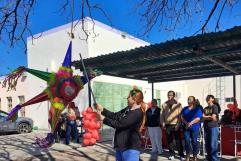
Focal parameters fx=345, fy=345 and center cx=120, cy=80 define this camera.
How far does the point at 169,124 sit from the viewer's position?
31.9ft

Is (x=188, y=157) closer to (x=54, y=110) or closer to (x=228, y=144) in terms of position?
(x=228, y=144)

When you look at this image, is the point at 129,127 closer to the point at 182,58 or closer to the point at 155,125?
the point at 155,125

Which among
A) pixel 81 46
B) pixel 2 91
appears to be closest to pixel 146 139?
pixel 81 46

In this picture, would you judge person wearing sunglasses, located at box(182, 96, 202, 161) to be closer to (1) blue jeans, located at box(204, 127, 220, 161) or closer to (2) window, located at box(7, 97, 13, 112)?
(1) blue jeans, located at box(204, 127, 220, 161)

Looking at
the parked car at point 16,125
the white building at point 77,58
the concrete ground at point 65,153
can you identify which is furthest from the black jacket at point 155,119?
the parked car at point 16,125

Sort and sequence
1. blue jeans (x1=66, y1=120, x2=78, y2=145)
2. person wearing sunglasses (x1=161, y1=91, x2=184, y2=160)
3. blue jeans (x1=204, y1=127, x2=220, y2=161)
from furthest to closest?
blue jeans (x1=66, y1=120, x2=78, y2=145) < person wearing sunglasses (x1=161, y1=91, x2=184, y2=160) < blue jeans (x1=204, y1=127, x2=220, y2=161)

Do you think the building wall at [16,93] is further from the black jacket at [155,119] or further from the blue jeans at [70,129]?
the black jacket at [155,119]

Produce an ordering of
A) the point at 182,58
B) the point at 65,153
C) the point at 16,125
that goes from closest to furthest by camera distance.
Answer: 1. the point at 182,58
2. the point at 65,153
3. the point at 16,125

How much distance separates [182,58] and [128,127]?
5.30 m

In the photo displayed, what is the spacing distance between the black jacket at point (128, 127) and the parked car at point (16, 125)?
590 inches

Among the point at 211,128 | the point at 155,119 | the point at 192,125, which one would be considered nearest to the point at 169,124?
the point at 155,119

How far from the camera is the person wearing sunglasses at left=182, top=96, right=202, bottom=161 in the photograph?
8.90 m

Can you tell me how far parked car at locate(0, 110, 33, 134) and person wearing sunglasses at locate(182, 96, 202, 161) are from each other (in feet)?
42.0

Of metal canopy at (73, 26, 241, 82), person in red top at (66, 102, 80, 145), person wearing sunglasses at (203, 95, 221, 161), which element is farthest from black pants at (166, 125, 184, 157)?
person in red top at (66, 102, 80, 145)
